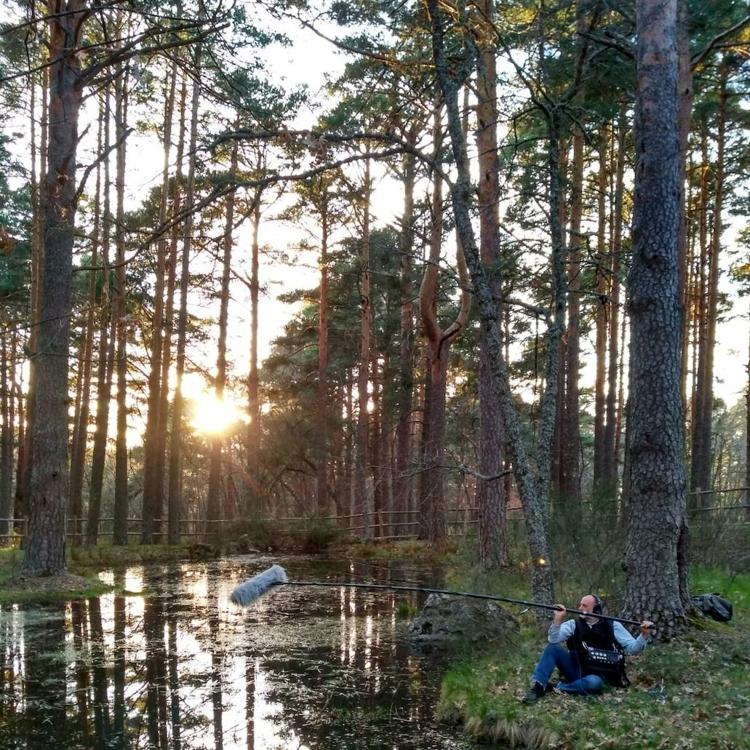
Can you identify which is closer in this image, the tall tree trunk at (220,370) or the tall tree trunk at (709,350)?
the tall tree trunk at (709,350)

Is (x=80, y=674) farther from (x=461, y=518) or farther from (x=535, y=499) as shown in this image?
(x=461, y=518)

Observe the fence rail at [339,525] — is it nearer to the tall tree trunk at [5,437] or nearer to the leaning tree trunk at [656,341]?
the tall tree trunk at [5,437]

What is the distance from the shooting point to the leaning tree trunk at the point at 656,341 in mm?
6730

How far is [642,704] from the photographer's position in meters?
5.59

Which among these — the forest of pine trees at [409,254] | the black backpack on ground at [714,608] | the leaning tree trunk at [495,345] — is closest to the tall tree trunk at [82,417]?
the forest of pine trees at [409,254]

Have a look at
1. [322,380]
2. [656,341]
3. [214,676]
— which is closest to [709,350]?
[322,380]

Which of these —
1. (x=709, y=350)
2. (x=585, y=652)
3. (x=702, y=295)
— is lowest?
(x=585, y=652)

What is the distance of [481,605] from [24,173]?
14853mm

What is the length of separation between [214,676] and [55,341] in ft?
24.5

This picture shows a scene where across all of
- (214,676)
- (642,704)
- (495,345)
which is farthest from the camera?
(495,345)

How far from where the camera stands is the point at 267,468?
30922 millimetres

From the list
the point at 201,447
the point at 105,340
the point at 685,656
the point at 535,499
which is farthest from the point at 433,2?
the point at 201,447

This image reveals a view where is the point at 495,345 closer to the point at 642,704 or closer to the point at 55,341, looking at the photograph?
the point at 642,704

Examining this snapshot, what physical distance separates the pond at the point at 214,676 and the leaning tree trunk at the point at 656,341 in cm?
227
